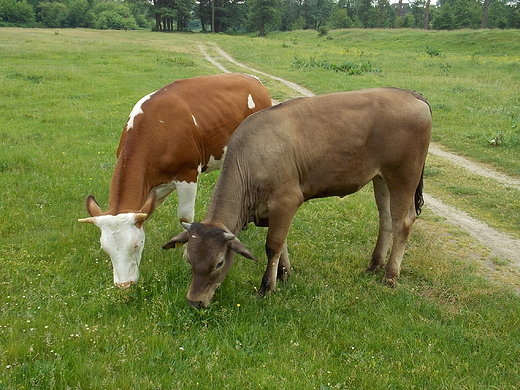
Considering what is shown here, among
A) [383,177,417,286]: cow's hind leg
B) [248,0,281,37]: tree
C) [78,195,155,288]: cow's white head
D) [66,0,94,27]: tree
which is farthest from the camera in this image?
[66,0,94,27]: tree

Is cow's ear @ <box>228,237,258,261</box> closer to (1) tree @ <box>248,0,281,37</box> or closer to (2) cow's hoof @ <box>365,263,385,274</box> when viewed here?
(2) cow's hoof @ <box>365,263,385,274</box>

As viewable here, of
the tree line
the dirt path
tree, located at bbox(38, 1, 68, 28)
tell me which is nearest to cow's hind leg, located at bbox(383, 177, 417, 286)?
the dirt path

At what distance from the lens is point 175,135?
5.95 metres

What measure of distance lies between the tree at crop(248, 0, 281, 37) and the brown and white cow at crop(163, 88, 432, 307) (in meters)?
73.0

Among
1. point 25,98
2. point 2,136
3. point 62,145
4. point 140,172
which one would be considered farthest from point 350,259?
point 25,98

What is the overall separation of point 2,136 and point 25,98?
5.73 m

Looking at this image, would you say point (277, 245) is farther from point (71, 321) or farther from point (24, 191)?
point (24, 191)

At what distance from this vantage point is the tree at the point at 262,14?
239 ft

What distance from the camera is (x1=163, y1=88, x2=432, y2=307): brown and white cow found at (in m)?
4.92

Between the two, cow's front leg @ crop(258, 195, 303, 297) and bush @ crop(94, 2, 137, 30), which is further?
bush @ crop(94, 2, 137, 30)

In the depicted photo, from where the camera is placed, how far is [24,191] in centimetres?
797

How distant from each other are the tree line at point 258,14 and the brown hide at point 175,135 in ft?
188

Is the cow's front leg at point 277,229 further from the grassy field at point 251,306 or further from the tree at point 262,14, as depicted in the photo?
the tree at point 262,14

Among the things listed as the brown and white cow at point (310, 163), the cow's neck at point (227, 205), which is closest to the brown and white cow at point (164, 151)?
the brown and white cow at point (310, 163)
